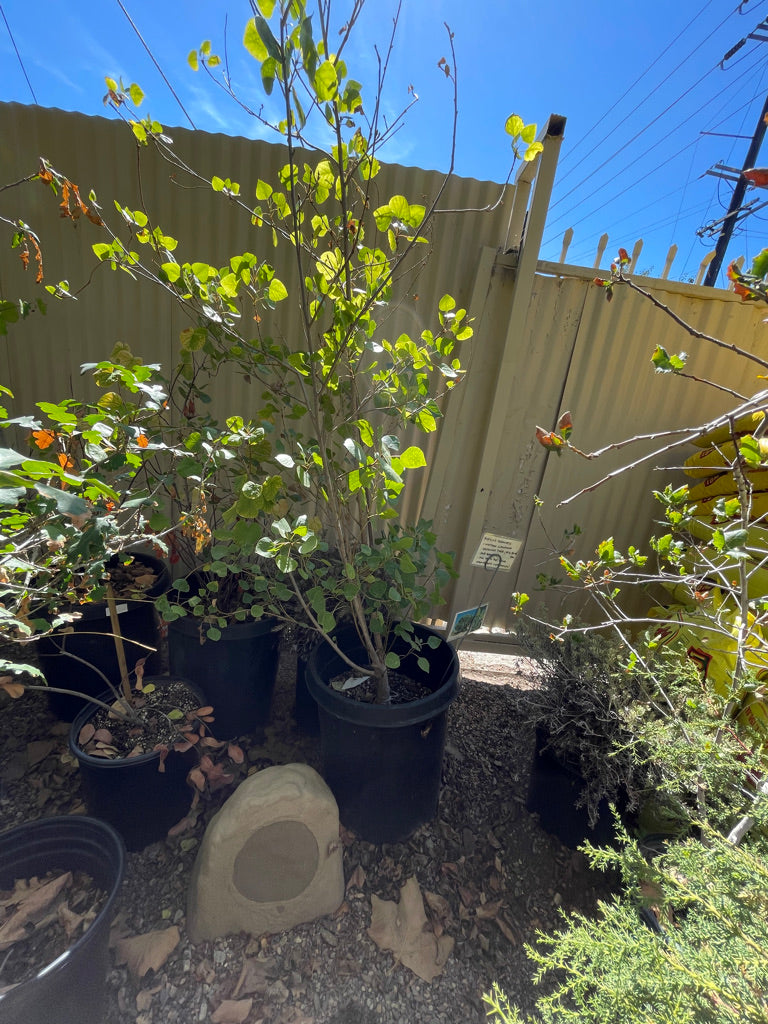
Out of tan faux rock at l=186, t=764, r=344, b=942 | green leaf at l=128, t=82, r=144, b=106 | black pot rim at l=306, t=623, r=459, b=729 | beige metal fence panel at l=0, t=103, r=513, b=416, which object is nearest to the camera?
green leaf at l=128, t=82, r=144, b=106

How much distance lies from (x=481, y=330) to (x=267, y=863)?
7.89ft

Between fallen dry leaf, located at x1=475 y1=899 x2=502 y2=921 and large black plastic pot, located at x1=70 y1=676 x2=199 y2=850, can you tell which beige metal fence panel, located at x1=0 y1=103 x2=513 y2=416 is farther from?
fallen dry leaf, located at x1=475 y1=899 x2=502 y2=921

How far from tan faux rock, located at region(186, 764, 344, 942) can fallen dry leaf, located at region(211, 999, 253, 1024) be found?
0.17 meters

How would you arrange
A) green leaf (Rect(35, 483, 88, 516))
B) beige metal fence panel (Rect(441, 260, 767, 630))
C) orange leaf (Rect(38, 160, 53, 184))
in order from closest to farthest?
green leaf (Rect(35, 483, 88, 516))
orange leaf (Rect(38, 160, 53, 184))
beige metal fence panel (Rect(441, 260, 767, 630))

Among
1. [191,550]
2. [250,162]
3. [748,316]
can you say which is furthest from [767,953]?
[250,162]

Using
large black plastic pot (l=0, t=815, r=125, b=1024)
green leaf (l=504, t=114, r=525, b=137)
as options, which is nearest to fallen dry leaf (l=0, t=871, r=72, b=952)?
large black plastic pot (l=0, t=815, r=125, b=1024)

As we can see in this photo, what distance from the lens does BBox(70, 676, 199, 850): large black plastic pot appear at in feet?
5.01

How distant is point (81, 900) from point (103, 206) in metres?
2.72

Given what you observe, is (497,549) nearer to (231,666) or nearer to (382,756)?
(382,756)

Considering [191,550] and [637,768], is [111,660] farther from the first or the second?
[637,768]

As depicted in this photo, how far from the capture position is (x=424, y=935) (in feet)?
5.02

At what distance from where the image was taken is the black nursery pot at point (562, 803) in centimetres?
173

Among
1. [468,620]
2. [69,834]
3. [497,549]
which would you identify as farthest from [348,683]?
[69,834]

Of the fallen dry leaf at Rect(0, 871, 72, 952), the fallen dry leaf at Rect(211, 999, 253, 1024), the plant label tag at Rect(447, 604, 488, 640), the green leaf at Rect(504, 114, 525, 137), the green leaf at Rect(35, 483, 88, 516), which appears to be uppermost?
the green leaf at Rect(504, 114, 525, 137)
